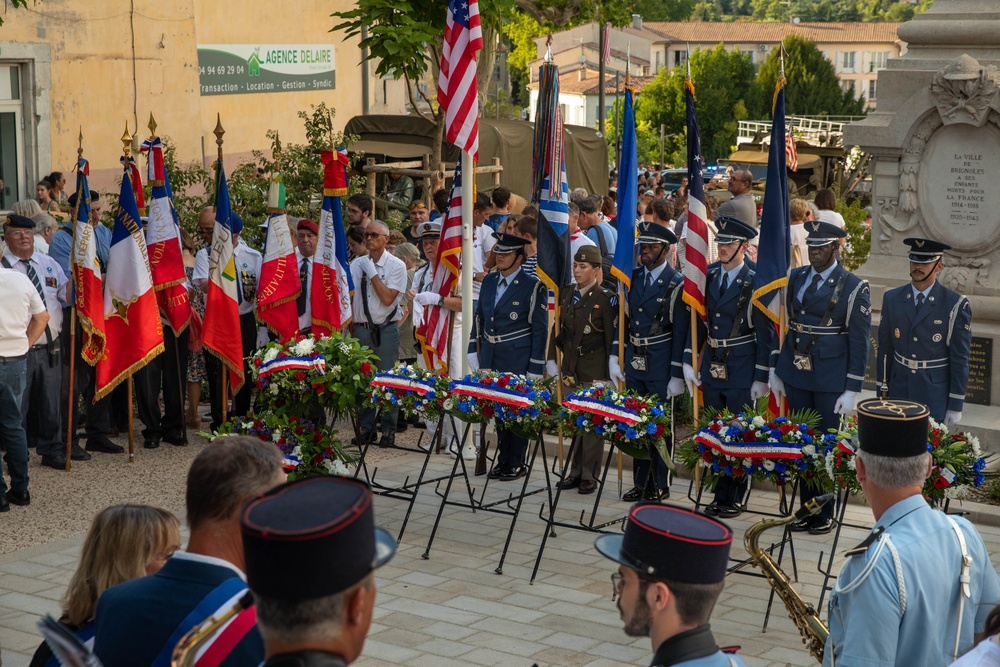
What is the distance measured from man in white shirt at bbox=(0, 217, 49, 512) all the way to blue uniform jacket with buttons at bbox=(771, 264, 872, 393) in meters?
5.41

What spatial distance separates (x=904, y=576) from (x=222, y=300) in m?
8.10

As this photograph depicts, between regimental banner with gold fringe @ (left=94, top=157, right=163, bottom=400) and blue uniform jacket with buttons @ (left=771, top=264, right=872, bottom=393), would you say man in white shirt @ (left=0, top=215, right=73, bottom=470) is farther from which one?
blue uniform jacket with buttons @ (left=771, top=264, right=872, bottom=393)

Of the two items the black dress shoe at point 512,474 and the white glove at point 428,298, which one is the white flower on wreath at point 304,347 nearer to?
the white glove at point 428,298

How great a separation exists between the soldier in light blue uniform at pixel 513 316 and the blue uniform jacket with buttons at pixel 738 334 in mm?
1415

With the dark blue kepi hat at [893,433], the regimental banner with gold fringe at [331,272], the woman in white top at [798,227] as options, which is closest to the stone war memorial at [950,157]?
the woman in white top at [798,227]

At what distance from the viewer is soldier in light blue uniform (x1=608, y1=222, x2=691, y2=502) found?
363 inches

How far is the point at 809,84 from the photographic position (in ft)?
207

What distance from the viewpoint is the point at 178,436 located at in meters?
11.0

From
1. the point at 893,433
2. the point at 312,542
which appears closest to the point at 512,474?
the point at 893,433

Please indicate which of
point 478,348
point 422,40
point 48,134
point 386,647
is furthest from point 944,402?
point 48,134

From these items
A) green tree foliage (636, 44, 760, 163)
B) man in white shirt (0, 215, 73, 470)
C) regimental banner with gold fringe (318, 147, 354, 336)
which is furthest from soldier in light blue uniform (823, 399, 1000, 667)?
green tree foliage (636, 44, 760, 163)

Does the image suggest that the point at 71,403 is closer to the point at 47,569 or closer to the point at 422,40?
the point at 47,569

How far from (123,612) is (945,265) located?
29.1 feet

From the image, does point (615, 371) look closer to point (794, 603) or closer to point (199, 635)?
point (794, 603)
